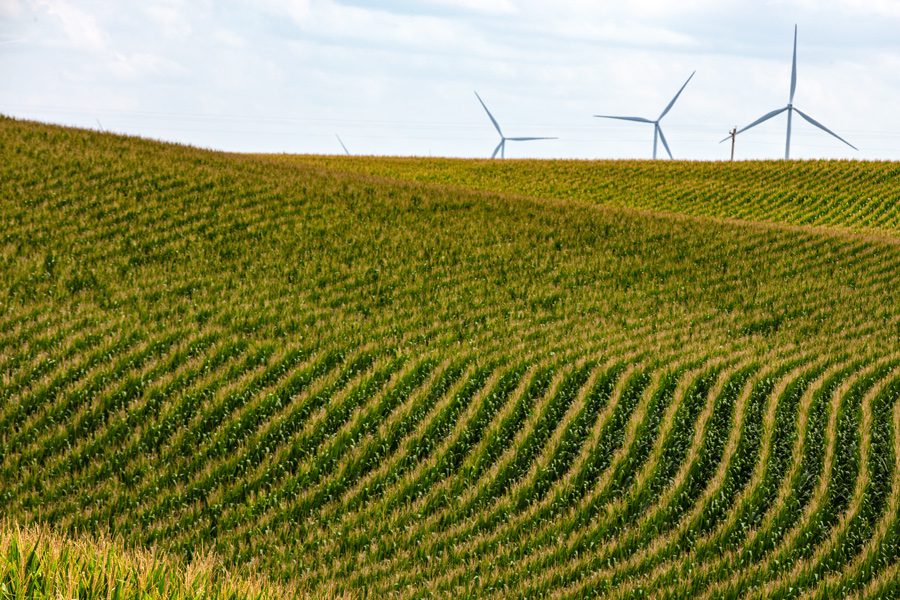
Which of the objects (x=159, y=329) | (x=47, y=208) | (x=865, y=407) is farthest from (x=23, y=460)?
(x=47, y=208)

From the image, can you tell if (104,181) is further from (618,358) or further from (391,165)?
(391,165)

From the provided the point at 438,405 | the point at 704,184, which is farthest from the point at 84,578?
the point at 704,184

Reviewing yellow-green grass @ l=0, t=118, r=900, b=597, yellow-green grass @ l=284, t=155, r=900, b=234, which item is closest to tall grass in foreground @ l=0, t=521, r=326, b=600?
yellow-green grass @ l=0, t=118, r=900, b=597

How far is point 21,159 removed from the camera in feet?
92.3

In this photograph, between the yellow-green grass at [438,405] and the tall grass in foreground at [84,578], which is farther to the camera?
the yellow-green grass at [438,405]

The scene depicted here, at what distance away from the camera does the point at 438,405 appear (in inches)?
475

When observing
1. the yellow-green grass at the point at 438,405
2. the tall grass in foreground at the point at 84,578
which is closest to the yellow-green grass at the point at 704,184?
the yellow-green grass at the point at 438,405

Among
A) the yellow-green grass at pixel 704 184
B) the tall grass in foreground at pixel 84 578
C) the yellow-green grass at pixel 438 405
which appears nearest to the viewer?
the tall grass in foreground at pixel 84 578

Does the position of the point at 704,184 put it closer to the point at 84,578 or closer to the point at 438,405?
the point at 438,405

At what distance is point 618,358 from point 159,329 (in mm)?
8072

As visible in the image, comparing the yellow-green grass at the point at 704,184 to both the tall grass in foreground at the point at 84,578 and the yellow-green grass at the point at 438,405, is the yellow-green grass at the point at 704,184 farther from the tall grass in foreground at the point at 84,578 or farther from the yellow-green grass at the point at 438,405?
the tall grass in foreground at the point at 84,578

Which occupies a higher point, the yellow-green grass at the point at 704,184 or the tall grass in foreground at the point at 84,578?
the yellow-green grass at the point at 704,184

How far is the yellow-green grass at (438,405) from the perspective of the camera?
870cm

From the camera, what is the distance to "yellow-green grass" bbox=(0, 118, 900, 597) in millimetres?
8703
